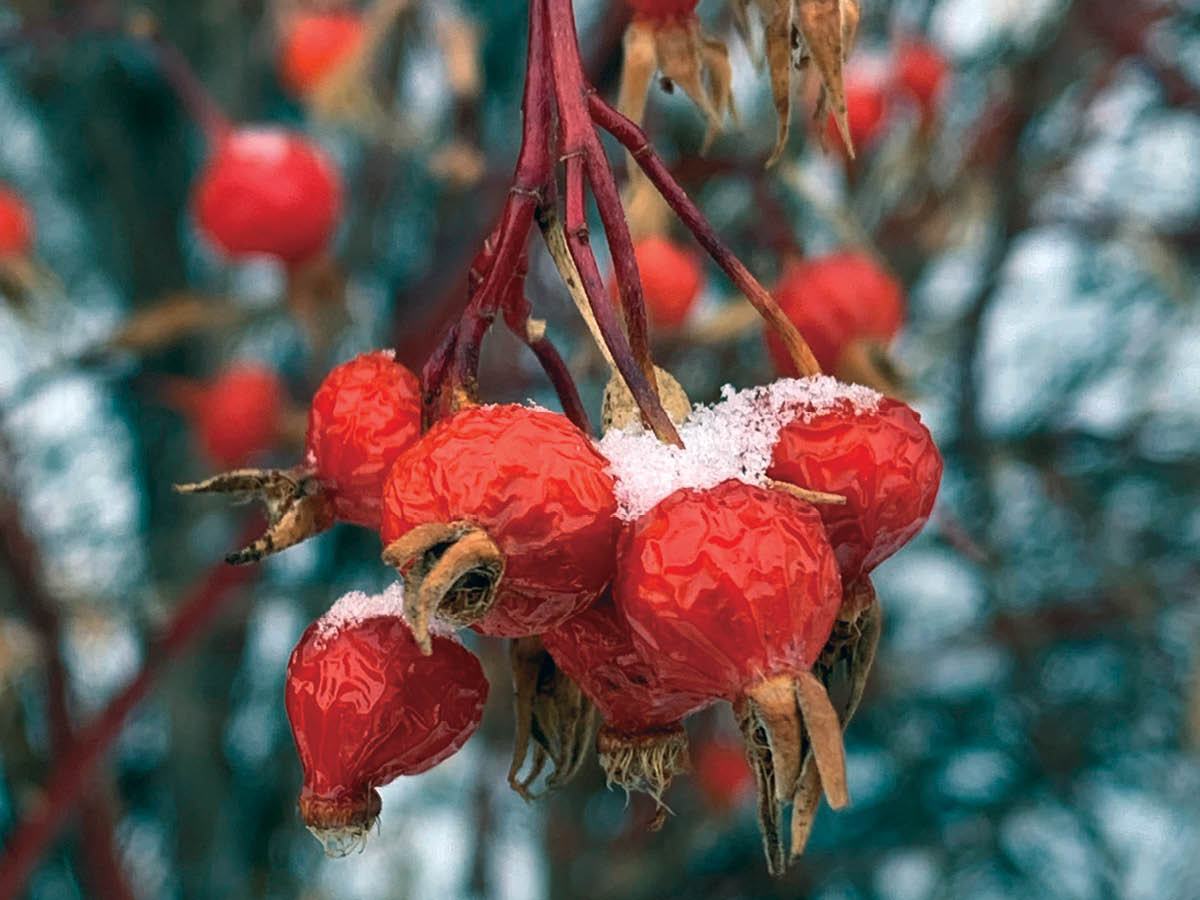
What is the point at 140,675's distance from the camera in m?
1.25

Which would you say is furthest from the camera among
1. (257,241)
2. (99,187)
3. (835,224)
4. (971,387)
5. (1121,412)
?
(99,187)

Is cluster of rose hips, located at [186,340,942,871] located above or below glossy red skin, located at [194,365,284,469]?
above

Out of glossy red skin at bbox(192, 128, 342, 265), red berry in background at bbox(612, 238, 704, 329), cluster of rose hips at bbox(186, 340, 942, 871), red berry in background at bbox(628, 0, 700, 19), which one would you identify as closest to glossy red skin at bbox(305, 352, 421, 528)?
cluster of rose hips at bbox(186, 340, 942, 871)

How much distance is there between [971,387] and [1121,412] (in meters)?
0.43

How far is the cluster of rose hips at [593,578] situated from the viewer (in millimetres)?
383

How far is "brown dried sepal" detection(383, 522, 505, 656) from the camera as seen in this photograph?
366 millimetres

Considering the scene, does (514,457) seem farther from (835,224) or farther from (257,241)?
(257,241)

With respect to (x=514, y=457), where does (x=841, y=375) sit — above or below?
below

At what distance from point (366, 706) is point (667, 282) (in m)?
0.67

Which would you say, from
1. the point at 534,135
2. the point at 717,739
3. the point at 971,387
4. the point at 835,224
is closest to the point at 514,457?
the point at 534,135

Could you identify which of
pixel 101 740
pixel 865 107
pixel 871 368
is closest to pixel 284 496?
pixel 871 368

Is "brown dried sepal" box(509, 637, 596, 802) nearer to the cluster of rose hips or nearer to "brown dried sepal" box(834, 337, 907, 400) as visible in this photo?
the cluster of rose hips

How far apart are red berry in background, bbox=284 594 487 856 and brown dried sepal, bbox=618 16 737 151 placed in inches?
10.4

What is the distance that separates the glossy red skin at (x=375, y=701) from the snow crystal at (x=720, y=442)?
0.10 meters
